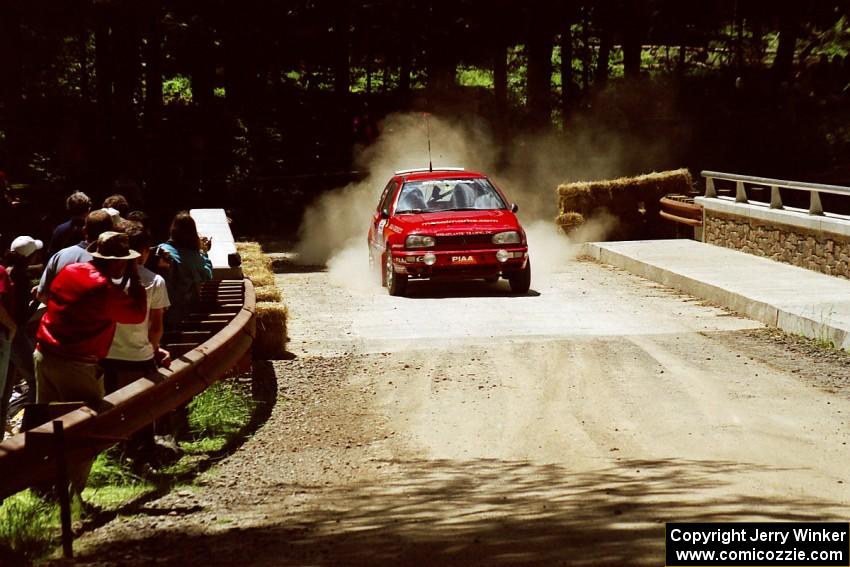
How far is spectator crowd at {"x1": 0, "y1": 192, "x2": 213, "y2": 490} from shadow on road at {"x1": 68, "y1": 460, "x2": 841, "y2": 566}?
129 centimetres

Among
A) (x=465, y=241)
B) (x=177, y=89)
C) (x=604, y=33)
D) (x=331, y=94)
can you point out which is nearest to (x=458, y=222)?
(x=465, y=241)

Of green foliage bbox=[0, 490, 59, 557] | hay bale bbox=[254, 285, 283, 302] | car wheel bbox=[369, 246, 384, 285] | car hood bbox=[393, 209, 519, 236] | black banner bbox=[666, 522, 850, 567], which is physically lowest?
car wheel bbox=[369, 246, 384, 285]

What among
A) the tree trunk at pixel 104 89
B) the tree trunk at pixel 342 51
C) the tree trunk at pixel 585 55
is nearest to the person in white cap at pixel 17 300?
the tree trunk at pixel 104 89

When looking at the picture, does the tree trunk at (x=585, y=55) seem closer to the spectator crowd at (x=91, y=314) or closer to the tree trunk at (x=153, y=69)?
the tree trunk at (x=153, y=69)

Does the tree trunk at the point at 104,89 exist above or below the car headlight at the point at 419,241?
above

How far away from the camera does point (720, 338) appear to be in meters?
13.8

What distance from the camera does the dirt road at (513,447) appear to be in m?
6.57

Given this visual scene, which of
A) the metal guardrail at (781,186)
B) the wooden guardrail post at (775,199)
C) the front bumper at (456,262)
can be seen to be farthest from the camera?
the wooden guardrail post at (775,199)

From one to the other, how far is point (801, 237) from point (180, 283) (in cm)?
1137

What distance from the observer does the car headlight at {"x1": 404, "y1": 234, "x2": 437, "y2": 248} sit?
17.7m

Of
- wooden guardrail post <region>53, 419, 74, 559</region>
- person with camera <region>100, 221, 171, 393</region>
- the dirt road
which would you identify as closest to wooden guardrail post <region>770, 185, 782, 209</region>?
the dirt road

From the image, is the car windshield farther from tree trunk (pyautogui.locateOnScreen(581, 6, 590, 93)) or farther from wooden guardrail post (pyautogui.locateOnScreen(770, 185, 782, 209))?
tree trunk (pyautogui.locateOnScreen(581, 6, 590, 93))

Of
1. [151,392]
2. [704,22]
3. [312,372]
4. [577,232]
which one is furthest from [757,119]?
[151,392]

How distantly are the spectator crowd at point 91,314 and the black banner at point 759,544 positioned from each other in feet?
11.3
